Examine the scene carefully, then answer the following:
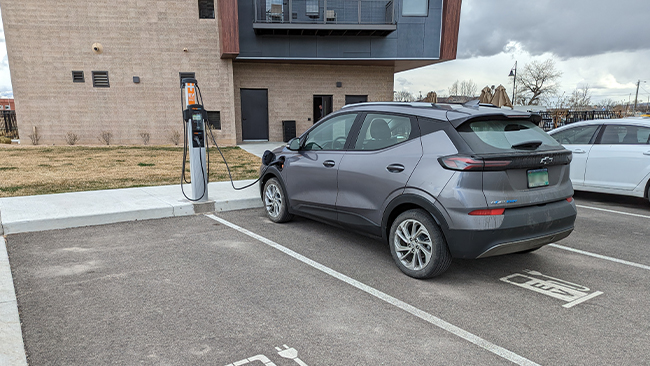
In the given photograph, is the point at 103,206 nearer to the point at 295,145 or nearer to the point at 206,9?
the point at 295,145

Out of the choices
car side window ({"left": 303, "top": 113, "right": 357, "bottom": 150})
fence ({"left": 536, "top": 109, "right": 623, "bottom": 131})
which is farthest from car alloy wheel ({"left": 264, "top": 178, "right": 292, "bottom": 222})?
fence ({"left": 536, "top": 109, "right": 623, "bottom": 131})

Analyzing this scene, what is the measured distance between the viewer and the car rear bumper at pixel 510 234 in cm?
380

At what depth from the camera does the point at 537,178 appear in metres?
4.06

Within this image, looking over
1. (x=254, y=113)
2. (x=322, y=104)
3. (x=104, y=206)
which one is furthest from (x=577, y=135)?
(x=254, y=113)

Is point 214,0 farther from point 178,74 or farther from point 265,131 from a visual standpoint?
point 265,131

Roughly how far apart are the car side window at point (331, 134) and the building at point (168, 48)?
502 inches

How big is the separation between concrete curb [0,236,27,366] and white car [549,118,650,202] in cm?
866

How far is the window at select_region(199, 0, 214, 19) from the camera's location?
18422 millimetres

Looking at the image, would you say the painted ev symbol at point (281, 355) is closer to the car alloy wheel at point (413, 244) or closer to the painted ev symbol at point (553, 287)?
the car alloy wheel at point (413, 244)

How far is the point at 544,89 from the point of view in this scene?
5922 cm

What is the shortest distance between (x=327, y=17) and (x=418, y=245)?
16.3 metres

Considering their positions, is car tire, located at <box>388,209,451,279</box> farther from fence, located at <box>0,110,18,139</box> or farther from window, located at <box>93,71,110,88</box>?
fence, located at <box>0,110,18,139</box>

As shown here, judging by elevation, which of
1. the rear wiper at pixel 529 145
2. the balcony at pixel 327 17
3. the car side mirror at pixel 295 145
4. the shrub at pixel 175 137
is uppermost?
the balcony at pixel 327 17

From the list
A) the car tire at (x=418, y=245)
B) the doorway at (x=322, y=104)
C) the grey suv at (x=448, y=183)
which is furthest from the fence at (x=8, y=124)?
the car tire at (x=418, y=245)
